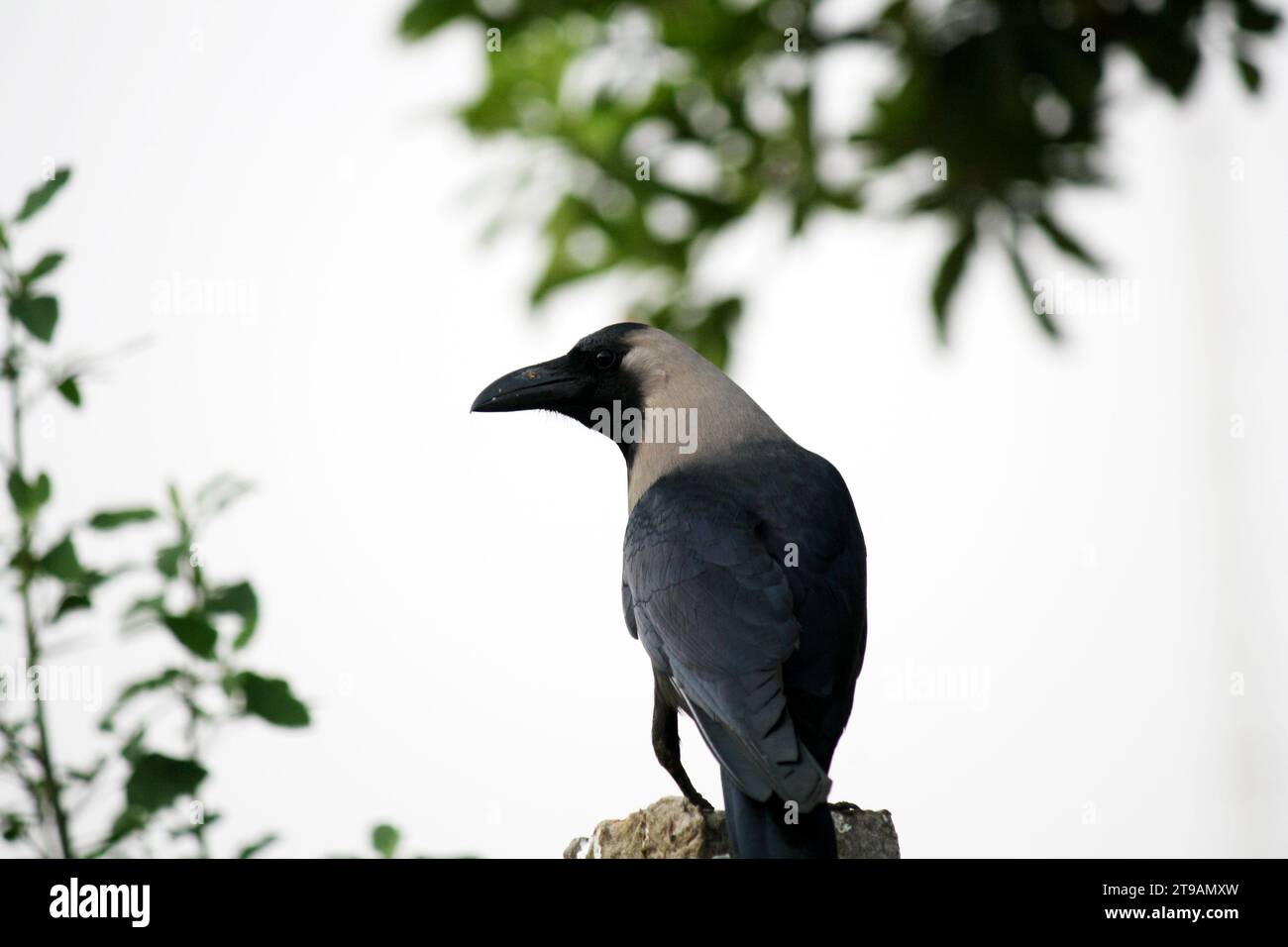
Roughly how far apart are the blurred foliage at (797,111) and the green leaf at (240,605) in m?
3.08

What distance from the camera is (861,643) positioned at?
10.6ft

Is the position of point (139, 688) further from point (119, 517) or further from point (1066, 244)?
point (1066, 244)

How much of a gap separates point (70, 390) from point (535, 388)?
1.55 metres

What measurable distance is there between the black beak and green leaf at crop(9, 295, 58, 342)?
1438mm

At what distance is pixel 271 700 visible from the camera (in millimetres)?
2229

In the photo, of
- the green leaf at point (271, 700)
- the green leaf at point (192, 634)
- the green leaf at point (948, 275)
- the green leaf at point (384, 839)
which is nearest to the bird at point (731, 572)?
the green leaf at point (384, 839)

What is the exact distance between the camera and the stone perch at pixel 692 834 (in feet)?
10.3

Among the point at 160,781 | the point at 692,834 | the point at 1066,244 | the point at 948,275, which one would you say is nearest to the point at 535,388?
the point at 692,834

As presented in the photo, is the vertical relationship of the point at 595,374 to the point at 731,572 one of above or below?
above

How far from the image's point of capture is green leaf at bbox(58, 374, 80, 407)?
2234 millimetres

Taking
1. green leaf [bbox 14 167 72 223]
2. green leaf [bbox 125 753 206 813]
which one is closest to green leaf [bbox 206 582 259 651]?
green leaf [bbox 125 753 206 813]

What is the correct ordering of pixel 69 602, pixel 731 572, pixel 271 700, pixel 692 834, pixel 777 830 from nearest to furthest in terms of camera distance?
pixel 69 602 < pixel 271 700 < pixel 777 830 < pixel 692 834 < pixel 731 572
